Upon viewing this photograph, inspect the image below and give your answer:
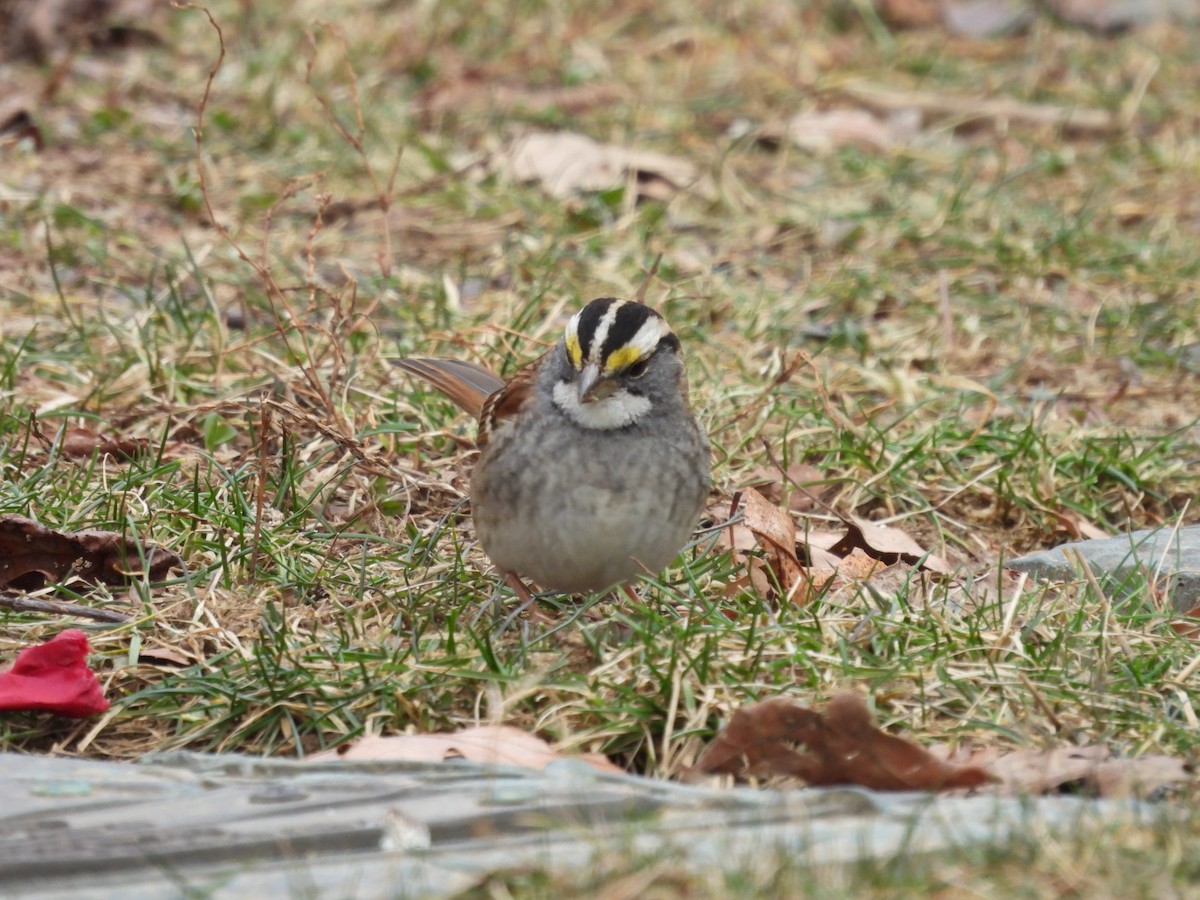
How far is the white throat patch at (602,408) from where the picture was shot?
3.98 m

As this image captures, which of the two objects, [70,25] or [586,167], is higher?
[70,25]

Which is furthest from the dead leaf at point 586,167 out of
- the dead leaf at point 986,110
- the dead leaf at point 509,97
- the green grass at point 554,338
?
the dead leaf at point 986,110

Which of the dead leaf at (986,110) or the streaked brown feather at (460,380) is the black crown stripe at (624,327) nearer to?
the streaked brown feather at (460,380)

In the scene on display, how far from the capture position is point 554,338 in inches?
231

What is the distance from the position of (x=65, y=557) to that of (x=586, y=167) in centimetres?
390

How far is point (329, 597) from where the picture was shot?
4.15 m

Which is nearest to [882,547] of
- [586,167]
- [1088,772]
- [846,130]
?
[1088,772]

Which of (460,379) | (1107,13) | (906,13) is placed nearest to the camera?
(460,379)

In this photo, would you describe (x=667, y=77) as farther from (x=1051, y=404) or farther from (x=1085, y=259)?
(x=1051, y=404)

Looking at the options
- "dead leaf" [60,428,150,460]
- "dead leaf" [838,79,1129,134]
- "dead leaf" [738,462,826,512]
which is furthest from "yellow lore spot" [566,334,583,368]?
"dead leaf" [838,79,1129,134]

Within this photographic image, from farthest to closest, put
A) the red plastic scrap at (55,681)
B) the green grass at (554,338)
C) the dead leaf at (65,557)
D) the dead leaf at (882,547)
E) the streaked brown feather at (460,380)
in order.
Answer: the streaked brown feather at (460,380) → the dead leaf at (882,547) → the dead leaf at (65,557) → the green grass at (554,338) → the red plastic scrap at (55,681)

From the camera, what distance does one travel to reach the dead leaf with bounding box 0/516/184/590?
4.14 meters

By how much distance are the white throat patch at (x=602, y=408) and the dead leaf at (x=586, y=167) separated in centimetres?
330

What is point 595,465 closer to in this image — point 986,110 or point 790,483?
point 790,483
